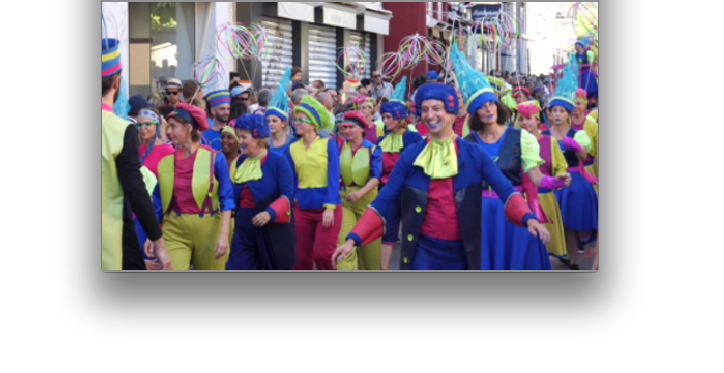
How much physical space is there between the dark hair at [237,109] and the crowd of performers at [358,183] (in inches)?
1.1

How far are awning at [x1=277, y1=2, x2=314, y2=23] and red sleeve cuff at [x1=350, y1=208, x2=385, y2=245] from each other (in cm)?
151

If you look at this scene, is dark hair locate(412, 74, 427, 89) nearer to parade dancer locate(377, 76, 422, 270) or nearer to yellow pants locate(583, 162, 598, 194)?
parade dancer locate(377, 76, 422, 270)

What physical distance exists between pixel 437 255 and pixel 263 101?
1.66 m

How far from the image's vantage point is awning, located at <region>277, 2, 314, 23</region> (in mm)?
5555

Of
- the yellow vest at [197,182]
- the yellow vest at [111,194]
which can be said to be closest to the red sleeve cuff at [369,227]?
the yellow vest at [197,182]

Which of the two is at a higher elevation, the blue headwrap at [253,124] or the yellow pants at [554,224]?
the blue headwrap at [253,124]

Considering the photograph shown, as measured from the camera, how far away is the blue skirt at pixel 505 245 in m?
5.30

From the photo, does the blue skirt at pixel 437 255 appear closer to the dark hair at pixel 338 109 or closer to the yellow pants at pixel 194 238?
the yellow pants at pixel 194 238

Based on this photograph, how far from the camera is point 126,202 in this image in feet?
17.4

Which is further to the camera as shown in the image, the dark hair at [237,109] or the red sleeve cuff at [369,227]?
the dark hair at [237,109]

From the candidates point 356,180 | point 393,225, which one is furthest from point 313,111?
point 393,225

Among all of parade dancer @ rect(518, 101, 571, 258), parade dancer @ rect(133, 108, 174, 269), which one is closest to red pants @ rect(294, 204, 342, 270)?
parade dancer @ rect(133, 108, 174, 269)

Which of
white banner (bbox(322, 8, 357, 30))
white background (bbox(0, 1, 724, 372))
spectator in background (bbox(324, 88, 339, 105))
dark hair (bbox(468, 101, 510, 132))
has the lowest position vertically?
white background (bbox(0, 1, 724, 372))

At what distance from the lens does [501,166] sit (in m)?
5.45
